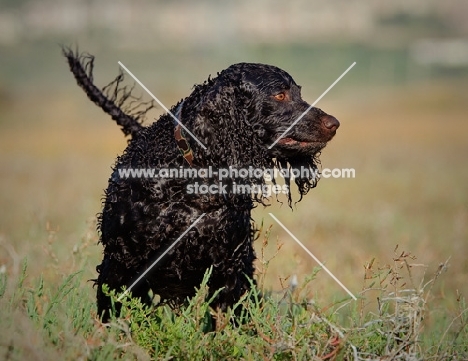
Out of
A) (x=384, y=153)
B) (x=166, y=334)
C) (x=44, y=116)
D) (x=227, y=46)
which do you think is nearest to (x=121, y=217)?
(x=166, y=334)

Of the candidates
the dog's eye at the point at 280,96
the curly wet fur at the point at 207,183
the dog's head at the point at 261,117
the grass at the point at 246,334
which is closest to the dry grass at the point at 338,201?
the grass at the point at 246,334

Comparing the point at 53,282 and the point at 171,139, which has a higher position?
the point at 171,139

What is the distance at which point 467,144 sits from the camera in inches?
947

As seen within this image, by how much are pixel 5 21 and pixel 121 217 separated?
111658mm

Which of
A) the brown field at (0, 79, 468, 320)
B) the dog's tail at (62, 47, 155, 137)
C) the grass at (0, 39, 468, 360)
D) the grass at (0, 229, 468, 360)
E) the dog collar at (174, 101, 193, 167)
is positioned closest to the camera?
the grass at (0, 229, 468, 360)

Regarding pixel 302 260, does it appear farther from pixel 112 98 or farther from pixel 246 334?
pixel 246 334

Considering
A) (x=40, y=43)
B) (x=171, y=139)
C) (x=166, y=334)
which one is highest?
(x=40, y=43)

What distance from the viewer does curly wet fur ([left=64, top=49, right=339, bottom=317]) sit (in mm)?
5102

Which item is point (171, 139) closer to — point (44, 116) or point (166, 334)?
point (166, 334)

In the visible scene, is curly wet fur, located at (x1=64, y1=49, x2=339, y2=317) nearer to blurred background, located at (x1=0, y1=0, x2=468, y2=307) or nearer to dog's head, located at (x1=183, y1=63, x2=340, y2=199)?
dog's head, located at (x1=183, y1=63, x2=340, y2=199)

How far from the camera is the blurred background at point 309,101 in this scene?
30.3ft

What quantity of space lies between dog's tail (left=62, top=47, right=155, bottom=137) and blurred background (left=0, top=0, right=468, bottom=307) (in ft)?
3.31

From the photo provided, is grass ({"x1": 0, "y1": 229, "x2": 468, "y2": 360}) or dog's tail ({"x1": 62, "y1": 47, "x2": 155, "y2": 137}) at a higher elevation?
dog's tail ({"x1": 62, "y1": 47, "x2": 155, "y2": 137})

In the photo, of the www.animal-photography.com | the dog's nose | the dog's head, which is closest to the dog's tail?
the www.animal-photography.com
